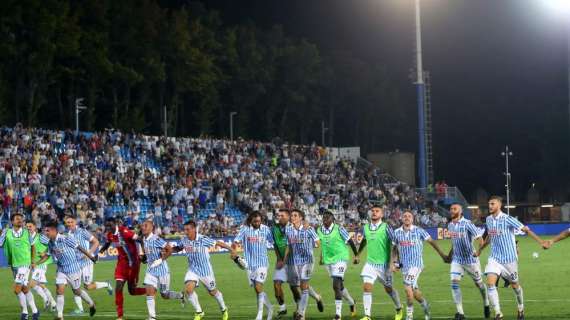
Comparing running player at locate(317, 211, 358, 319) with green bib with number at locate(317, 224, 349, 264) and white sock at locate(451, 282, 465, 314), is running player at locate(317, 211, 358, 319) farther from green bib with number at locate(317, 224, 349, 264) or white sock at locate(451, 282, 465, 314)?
white sock at locate(451, 282, 465, 314)

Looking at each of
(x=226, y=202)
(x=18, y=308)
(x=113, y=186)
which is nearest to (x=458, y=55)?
(x=226, y=202)

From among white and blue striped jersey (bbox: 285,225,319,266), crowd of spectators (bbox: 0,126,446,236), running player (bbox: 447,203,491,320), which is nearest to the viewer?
running player (bbox: 447,203,491,320)

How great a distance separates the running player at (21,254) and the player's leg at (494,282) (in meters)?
9.78

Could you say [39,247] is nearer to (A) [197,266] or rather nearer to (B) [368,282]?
(A) [197,266]

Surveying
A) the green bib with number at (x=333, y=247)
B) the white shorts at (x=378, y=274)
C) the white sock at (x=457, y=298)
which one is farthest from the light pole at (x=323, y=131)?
the white sock at (x=457, y=298)

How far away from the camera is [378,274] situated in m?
22.5

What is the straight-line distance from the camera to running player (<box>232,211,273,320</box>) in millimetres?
23422

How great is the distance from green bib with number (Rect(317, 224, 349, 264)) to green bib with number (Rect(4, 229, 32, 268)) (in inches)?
259

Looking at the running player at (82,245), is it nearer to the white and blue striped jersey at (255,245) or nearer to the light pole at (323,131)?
the white and blue striped jersey at (255,245)

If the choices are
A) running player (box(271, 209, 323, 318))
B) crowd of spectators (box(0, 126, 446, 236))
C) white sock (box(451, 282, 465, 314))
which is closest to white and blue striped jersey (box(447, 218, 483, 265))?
white sock (box(451, 282, 465, 314))

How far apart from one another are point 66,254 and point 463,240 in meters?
8.65

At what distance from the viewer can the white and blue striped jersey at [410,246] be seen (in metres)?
22.4

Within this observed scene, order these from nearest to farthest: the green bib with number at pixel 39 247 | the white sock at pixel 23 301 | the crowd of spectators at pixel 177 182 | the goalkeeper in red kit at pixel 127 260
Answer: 1. the goalkeeper in red kit at pixel 127 260
2. the white sock at pixel 23 301
3. the green bib with number at pixel 39 247
4. the crowd of spectators at pixel 177 182

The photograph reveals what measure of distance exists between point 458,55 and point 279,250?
10589cm
